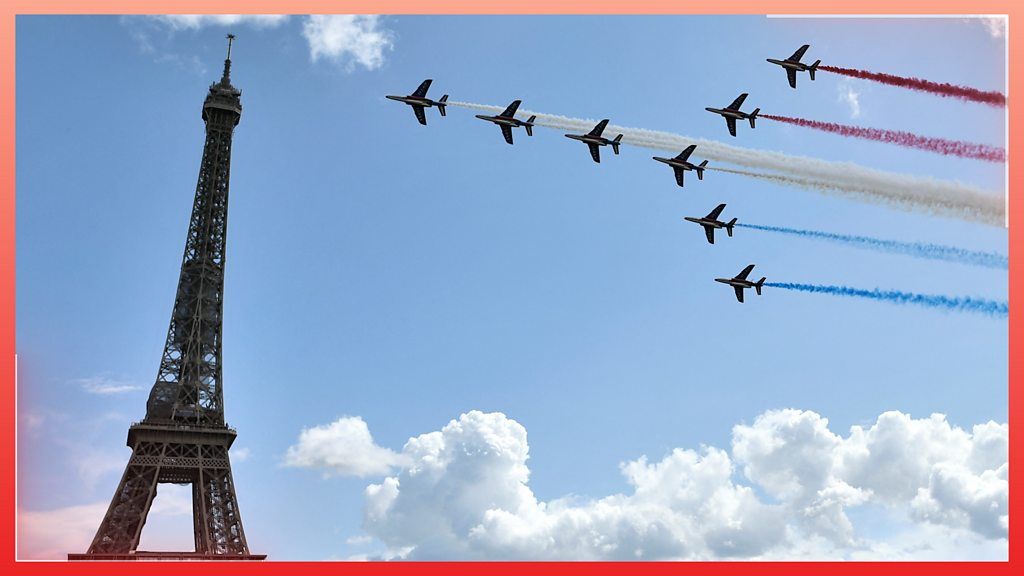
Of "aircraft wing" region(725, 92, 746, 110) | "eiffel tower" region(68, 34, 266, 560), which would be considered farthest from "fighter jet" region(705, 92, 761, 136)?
"eiffel tower" region(68, 34, 266, 560)

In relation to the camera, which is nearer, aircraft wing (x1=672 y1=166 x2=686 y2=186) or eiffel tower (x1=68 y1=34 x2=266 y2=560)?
aircraft wing (x1=672 y1=166 x2=686 y2=186)

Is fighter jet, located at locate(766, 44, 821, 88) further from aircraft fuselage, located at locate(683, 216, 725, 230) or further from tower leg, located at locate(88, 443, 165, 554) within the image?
tower leg, located at locate(88, 443, 165, 554)

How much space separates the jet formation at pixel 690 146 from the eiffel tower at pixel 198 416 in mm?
59537

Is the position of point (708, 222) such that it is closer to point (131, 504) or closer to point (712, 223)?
point (712, 223)

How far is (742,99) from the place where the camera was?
136 metres

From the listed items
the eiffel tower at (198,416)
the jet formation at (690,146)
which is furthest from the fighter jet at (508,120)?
the eiffel tower at (198,416)

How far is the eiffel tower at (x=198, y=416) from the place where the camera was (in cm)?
15500

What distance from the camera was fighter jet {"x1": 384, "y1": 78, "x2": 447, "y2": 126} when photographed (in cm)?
13075

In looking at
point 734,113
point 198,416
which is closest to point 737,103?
point 734,113

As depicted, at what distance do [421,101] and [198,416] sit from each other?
6158 cm

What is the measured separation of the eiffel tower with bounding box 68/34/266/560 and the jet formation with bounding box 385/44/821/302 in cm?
5954

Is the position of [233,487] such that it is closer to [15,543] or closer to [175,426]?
[175,426]

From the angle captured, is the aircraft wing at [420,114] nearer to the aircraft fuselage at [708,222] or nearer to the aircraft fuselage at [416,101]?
the aircraft fuselage at [416,101]

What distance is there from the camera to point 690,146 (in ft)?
431
